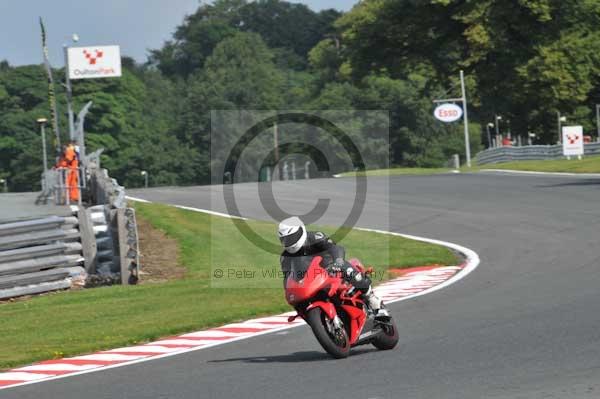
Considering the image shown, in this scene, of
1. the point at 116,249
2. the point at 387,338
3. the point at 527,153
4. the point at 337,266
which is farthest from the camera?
the point at 527,153

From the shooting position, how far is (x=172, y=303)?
1489 centimetres

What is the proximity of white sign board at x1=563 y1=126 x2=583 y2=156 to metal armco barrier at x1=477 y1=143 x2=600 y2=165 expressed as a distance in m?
3.00

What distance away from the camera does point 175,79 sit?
150250mm

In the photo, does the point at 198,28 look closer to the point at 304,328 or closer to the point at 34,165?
the point at 34,165

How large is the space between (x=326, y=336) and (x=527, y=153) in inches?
1757

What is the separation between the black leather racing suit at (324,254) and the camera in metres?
9.83

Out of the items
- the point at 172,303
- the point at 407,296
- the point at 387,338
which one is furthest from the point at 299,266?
the point at 172,303

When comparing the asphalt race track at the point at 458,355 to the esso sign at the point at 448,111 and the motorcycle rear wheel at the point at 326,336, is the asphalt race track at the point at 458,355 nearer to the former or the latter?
the motorcycle rear wheel at the point at 326,336

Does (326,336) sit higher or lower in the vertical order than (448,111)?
lower

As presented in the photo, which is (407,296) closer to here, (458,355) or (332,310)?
(332,310)

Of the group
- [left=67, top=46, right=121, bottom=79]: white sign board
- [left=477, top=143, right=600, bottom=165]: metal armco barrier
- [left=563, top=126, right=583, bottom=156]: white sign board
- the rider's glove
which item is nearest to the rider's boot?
the rider's glove

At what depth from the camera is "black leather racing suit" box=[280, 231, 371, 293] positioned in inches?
387

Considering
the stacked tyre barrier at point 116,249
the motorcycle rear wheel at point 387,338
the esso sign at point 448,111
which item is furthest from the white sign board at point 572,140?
the motorcycle rear wheel at point 387,338

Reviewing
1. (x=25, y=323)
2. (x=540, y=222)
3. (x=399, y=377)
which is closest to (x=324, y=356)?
(x=399, y=377)
